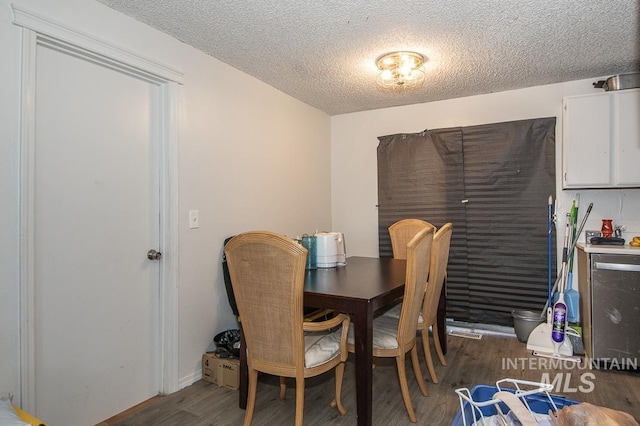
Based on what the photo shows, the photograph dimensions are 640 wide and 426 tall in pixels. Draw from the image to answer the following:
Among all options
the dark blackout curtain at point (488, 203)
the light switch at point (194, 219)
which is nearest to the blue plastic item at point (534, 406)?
the light switch at point (194, 219)

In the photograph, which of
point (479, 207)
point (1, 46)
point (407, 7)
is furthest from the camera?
point (479, 207)

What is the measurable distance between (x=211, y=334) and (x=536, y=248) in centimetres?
288

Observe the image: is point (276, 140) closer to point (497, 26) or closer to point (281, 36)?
point (281, 36)

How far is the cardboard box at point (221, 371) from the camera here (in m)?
2.43

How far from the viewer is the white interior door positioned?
1.85 m

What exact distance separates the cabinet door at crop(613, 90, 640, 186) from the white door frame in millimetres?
3286

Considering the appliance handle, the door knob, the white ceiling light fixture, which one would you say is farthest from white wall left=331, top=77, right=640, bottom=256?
the door knob

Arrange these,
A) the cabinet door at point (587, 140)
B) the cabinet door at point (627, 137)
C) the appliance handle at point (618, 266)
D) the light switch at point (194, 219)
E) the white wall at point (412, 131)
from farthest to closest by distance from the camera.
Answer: the white wall at point (412, 131), the cabinet door at point (587, 140), the cabinet door at point (627, 137), the appliance handle at point (618, 266), the light switch at point (194, 219)

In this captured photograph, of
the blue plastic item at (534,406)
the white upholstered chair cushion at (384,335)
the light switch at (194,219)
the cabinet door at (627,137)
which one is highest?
the cabinet door at (627,137)

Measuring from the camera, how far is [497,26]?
7.52ft

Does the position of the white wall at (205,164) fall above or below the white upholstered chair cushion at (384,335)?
above

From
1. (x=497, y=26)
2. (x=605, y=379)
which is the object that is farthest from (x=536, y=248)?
(x=497, y=26)

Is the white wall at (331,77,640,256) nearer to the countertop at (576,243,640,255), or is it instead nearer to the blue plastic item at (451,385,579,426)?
the countertop at (576,243,640,255)

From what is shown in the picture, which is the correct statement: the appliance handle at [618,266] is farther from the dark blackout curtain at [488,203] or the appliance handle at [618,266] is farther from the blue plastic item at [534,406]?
the blue plastic item at [534,406]
